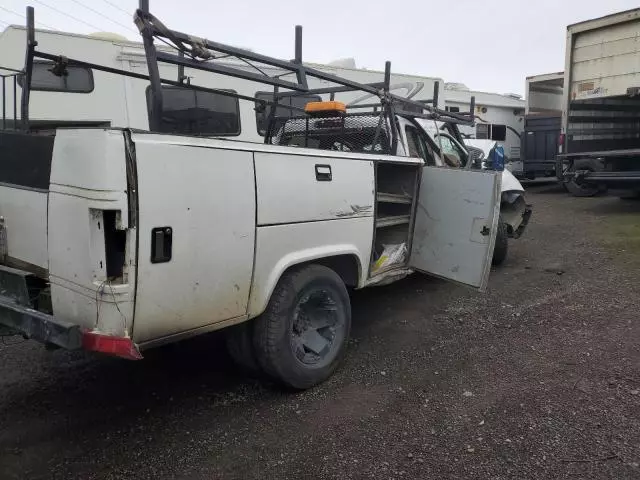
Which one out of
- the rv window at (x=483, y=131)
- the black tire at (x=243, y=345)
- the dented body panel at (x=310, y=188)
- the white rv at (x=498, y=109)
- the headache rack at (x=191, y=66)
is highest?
the white rv at (x=498, y=109)

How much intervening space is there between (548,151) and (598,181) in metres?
5.18

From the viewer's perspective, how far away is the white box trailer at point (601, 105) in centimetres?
963

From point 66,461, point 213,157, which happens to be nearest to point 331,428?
point 66,461

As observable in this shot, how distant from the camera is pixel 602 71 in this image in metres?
10.1

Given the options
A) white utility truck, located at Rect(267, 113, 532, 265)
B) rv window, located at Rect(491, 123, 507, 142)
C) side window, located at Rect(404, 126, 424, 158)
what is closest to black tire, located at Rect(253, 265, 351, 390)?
white utility truck, located at Rect(267, 113, 532, 265)

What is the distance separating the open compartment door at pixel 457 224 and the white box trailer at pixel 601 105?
22.9 feet

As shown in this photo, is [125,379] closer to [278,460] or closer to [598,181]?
[278,460]

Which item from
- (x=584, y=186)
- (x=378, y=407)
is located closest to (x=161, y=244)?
(x=378, y=407)

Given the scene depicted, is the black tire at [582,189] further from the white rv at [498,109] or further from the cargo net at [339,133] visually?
the cargo net at [339,133]

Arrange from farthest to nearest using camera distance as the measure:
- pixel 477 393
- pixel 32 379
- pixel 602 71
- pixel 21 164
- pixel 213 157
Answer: pixel 602 71 < pixel 32 379 < pixel 477 393 < pixel 21 164 < pixel 213 157

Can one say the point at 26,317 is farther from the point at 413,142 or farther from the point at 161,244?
the point at 413,142

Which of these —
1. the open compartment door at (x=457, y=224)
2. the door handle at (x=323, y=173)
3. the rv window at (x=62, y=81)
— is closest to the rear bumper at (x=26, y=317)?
the door handle at (x=323, y=173)

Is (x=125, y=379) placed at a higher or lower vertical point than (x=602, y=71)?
lower

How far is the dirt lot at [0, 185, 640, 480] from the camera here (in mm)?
2785
